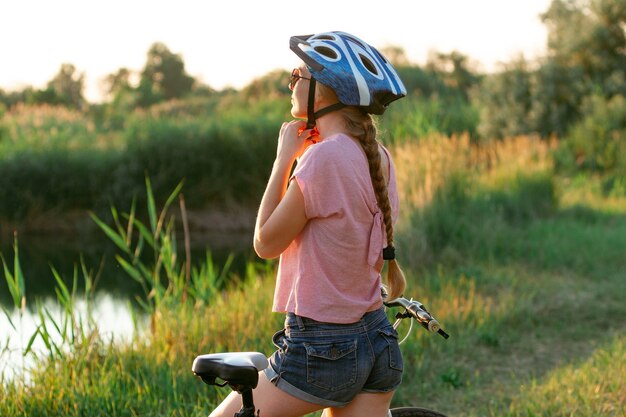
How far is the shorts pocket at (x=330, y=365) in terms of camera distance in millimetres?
2180

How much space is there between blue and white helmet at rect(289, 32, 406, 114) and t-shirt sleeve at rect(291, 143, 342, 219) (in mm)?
182

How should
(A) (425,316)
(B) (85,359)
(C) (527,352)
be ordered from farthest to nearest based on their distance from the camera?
1. (C) (527,352)
2. (B) (85,359)
3. (A) (425,316)

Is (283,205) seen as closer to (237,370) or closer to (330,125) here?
(330,125)

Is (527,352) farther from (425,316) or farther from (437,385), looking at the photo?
(425,316)

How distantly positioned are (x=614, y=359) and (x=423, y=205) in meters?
3.94

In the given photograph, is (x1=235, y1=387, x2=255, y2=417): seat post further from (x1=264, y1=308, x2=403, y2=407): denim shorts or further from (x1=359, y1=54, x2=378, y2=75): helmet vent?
(x1=359, y1=54, x2=378, y2=75): helmet vent

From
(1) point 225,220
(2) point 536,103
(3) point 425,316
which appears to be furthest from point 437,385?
(2) point 536,103

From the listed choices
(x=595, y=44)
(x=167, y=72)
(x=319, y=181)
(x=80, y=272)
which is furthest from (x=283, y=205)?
(x=167, y=72)

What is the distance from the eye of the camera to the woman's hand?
7.54 ft

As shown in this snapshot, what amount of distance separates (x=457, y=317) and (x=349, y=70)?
4.71 metres

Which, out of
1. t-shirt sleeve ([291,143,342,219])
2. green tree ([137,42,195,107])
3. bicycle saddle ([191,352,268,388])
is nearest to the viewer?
bicycle saddle ([191,352,268,388])

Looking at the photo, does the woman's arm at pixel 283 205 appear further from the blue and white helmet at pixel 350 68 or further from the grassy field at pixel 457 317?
the grassy field at pixel 457 317

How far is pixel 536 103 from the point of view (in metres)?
19.3

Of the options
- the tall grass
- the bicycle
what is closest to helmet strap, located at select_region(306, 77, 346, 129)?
the bicycle
